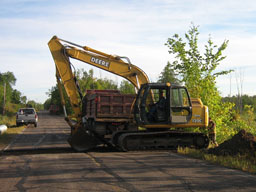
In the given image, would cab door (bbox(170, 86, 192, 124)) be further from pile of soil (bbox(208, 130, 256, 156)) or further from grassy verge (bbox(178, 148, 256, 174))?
pile of soil (bbox(208, 130, 256, 156))

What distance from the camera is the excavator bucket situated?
14.7 m

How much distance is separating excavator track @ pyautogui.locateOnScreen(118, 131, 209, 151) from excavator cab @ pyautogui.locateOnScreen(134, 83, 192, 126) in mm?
578

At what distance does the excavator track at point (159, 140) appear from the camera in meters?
14.4

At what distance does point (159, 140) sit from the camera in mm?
14719

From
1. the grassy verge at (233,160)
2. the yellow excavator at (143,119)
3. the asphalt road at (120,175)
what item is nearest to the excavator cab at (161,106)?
the yellow excavator at (143,119)

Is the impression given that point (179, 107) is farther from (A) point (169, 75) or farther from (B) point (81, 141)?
(A) point (169, 75)

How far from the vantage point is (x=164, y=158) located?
11930 millimetres

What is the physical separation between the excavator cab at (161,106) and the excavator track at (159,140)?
58 cm

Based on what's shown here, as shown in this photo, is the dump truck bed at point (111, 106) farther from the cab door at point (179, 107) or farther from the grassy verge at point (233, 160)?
the grassy verge at point (233, 160)

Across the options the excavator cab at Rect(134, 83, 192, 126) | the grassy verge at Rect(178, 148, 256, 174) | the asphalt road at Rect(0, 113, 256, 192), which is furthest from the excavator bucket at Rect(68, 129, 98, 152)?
the grassy verge at Rect(178, 148, 256, 174)

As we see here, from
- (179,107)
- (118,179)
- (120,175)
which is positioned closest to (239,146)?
(179,107)

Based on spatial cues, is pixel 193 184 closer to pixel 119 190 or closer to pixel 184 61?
pixel 119 190

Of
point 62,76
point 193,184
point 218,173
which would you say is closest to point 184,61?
point 62,76

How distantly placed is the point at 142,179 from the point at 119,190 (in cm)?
114
